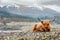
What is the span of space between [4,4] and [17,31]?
569 mm

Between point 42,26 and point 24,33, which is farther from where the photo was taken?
point 42,26

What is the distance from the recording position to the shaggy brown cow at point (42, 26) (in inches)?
179

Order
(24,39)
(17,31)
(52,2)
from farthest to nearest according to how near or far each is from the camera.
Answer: (52,2) → (17,31) → (24,39)

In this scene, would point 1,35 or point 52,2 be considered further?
point 52,2

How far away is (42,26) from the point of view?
4.62m

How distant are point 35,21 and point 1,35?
28.7 inches

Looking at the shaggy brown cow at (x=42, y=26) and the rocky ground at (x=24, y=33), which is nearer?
the rocky ground at (x=24, y=33)

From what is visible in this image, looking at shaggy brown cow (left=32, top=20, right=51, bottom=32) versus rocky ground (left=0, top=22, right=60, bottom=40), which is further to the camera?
shaggy brown cow (left=32, top=20, right=51, bottom=32)

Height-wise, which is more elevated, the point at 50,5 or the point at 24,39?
the point at 50,5

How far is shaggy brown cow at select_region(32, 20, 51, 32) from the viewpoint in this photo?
4.55 metres

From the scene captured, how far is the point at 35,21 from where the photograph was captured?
15.4ft

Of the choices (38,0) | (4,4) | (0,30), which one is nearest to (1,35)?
(0,30)

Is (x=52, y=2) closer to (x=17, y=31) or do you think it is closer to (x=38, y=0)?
(x=38, y=0)

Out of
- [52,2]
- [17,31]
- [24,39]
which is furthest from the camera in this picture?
[52,2]
